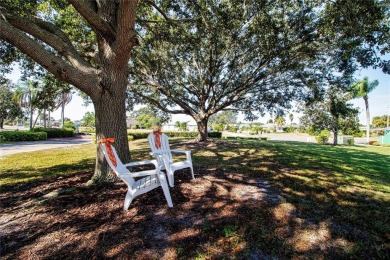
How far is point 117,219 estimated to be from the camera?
3.03 metres

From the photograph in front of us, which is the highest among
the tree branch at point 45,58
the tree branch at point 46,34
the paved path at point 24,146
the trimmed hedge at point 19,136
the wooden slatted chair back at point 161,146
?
the tree branch at point 46,34

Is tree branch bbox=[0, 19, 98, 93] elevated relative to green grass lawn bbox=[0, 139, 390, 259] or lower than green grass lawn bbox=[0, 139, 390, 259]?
elevated

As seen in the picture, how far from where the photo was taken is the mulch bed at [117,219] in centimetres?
240

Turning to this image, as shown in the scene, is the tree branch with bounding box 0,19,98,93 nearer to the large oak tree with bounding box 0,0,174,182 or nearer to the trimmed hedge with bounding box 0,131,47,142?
the large oak tree with bounding box 0,0,174,182

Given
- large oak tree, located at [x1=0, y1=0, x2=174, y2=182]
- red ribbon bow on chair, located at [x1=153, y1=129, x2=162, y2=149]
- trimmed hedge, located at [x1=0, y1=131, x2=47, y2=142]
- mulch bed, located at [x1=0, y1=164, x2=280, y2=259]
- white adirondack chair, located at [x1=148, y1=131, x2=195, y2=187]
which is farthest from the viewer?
trimmed hedge, located at [x1=0, y1=131, x2=47, y2=142]

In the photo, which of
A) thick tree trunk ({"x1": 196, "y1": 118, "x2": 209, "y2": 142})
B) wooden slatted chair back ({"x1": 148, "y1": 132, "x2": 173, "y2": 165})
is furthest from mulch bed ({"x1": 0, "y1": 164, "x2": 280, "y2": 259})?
thick tree trunk ({"x1": 196, "y1": 118, "x2": 209, "y2": 142})

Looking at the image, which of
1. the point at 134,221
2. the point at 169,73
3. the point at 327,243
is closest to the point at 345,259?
the point at 327,243

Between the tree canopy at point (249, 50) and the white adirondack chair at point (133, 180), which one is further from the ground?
the tree canopy at point (249, 50)

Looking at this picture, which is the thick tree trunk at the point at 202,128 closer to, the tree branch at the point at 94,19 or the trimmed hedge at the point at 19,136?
the tree branch at the point at 94,19

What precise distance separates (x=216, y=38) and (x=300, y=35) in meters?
3.63

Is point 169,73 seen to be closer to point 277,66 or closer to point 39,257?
point 277,66

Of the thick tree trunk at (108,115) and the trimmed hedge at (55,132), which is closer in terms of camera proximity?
the thick tree trunk at (108,115)

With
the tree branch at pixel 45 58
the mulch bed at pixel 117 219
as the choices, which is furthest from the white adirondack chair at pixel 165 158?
the tree branch at pixel 45 58

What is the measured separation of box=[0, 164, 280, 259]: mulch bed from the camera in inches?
94.3
